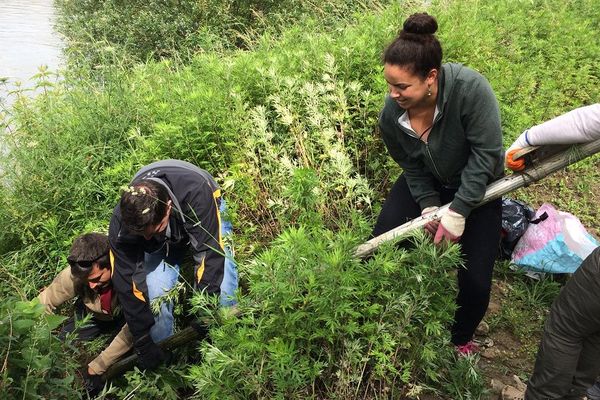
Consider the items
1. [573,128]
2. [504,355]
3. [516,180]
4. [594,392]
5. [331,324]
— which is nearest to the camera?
[331,324]

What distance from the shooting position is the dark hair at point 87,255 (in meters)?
3.22

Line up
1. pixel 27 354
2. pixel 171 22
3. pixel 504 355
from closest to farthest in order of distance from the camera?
pixel 27 354 < pixel 504 355 < pixel 171 22

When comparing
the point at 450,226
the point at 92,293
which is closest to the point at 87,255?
the point at 92,293

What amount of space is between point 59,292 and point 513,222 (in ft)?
11.7

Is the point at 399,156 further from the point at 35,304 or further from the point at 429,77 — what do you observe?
the point at 35,304

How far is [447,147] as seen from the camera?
2.39 m

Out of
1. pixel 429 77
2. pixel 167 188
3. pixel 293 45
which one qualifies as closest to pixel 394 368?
pixel 429 77

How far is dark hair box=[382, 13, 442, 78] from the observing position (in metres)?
2.18

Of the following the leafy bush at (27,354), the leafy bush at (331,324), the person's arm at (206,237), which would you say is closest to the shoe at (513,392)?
the leafy bush at (331,324)

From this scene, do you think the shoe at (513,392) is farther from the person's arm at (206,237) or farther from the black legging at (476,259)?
the person's arm at (206,237)

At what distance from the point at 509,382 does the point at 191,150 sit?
2862 millimetres

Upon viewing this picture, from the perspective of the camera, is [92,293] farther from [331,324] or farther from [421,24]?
[421,24]

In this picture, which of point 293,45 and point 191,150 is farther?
point 293,45

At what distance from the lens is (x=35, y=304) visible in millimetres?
1921
